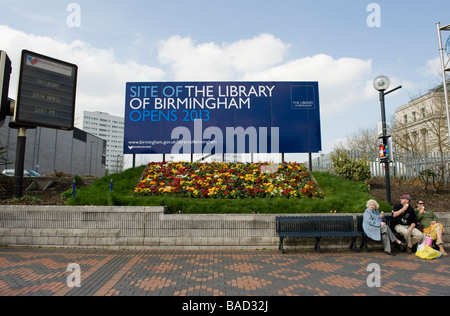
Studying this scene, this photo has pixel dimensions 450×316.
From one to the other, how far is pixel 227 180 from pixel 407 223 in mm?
5594

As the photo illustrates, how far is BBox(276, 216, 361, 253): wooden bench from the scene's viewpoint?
24.5ft

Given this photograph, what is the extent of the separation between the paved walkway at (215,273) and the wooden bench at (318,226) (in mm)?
489

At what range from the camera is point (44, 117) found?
9.45 m

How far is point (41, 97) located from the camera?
944cm

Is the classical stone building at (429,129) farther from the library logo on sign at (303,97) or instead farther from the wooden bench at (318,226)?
the wooden bench at (318,226)

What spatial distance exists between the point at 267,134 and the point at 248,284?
8071mm

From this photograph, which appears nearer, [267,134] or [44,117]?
[44,117]

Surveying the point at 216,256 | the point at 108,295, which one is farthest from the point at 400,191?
the point at 108,295

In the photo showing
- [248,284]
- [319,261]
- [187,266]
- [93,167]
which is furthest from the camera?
[93,167]

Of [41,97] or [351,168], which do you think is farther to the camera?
[351,168]

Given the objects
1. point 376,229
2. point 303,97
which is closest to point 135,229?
point 376,229

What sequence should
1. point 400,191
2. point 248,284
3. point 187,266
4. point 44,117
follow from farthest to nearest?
point 400,191 < point 44,117 < point 187,266 < point 248,284

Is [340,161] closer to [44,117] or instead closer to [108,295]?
[108,295]

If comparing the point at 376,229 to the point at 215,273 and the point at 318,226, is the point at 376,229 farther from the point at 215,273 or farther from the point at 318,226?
the point at 215,273
